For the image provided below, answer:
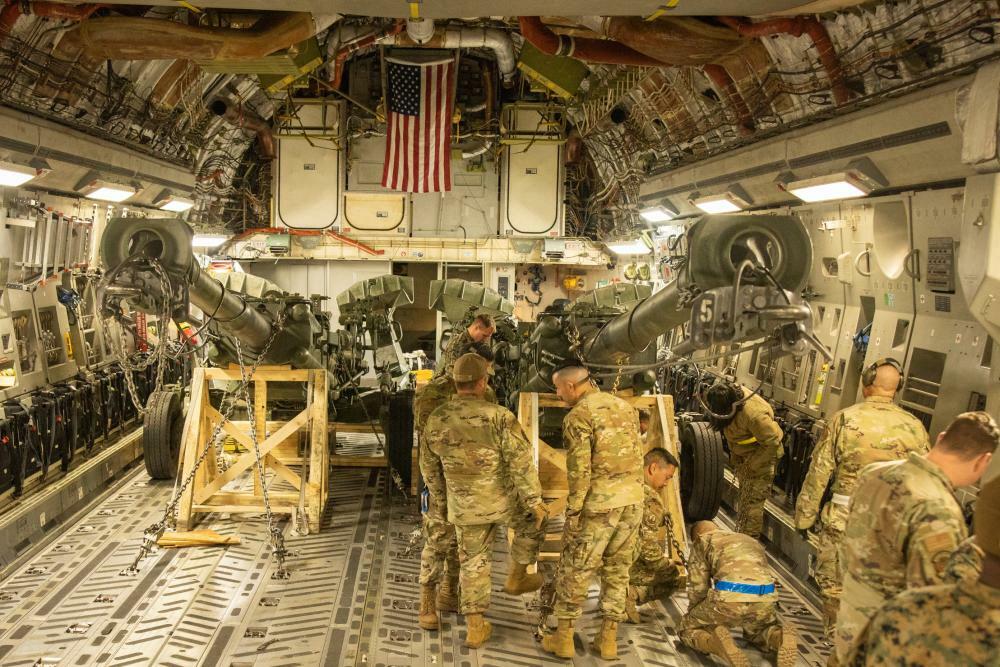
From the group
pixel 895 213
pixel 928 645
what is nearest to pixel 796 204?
pixel 895 213

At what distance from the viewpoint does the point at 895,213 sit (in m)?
6.79

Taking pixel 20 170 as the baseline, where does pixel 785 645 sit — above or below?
below

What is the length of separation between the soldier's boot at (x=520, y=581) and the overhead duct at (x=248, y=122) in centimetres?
919

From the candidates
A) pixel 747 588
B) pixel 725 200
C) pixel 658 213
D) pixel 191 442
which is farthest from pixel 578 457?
pixel 658 213

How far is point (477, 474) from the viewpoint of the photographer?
5652 mm

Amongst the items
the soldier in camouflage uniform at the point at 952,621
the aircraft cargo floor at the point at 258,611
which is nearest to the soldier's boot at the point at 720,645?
the aircraft cargo floor at the point at 258,611

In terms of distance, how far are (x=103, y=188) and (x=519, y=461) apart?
6.23m

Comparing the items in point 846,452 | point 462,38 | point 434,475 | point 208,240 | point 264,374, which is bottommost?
point 434,475

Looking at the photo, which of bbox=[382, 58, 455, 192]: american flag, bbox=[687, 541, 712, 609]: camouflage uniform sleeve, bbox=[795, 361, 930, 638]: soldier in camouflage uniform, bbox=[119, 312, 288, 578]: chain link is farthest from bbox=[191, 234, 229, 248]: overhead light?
bbox=[795, 361, 930, 638]: soldier in camouflage uniform

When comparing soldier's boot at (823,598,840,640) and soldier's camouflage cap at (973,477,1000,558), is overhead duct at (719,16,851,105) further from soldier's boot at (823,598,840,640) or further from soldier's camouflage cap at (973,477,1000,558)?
soldier's camouflage cap at (973,477,1000,558)

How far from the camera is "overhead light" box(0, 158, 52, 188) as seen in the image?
21.6 feet

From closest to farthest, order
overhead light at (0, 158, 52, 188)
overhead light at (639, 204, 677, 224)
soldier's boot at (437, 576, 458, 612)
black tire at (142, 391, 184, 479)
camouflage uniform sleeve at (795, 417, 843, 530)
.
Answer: camouflage uniform sleeve at (795, 417, 843, 530) → soldier's boot at (437, 576, 458, 612) → overhead light at (0, 158, 52, 188) → black tire at (142, 391, 184, 479) → overhead light at (639, 204, 677, 224)

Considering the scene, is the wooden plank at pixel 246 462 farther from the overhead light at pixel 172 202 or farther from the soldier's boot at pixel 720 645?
the overhead light at pixel 172 202

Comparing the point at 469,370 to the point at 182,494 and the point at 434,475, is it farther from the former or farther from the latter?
the point at 182,494
